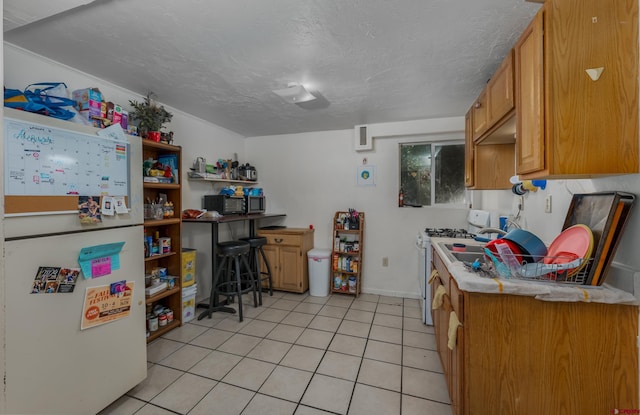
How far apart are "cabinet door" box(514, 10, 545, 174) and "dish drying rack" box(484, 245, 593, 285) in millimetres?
419

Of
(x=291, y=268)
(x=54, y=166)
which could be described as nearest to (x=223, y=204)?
(x=291, y=268)

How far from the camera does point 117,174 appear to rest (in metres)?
1.54

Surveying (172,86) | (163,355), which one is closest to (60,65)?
(172,86)

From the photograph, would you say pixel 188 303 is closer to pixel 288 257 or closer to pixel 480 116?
pixel 288 257

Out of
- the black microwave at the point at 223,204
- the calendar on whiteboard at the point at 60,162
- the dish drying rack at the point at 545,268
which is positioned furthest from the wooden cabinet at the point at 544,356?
the black microwave at the point at 223,204

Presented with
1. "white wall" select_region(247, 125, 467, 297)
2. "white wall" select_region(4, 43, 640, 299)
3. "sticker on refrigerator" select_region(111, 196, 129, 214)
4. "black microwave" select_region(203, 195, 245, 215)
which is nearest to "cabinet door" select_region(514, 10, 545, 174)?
Answer: "white wall" select_region(4, 43, 640, 299)

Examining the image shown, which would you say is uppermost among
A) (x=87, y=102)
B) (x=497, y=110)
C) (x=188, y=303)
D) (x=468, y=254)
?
(x=87, y=102)

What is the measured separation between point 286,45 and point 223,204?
1.95 m

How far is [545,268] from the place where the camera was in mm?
1148

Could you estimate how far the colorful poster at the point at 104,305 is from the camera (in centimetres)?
140

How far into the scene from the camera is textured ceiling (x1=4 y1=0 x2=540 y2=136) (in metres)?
1.35

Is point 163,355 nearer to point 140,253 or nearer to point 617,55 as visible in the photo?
point 140,253

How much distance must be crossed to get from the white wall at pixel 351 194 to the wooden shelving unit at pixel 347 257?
169 millimetres

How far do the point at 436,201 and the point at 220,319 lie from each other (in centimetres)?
294
